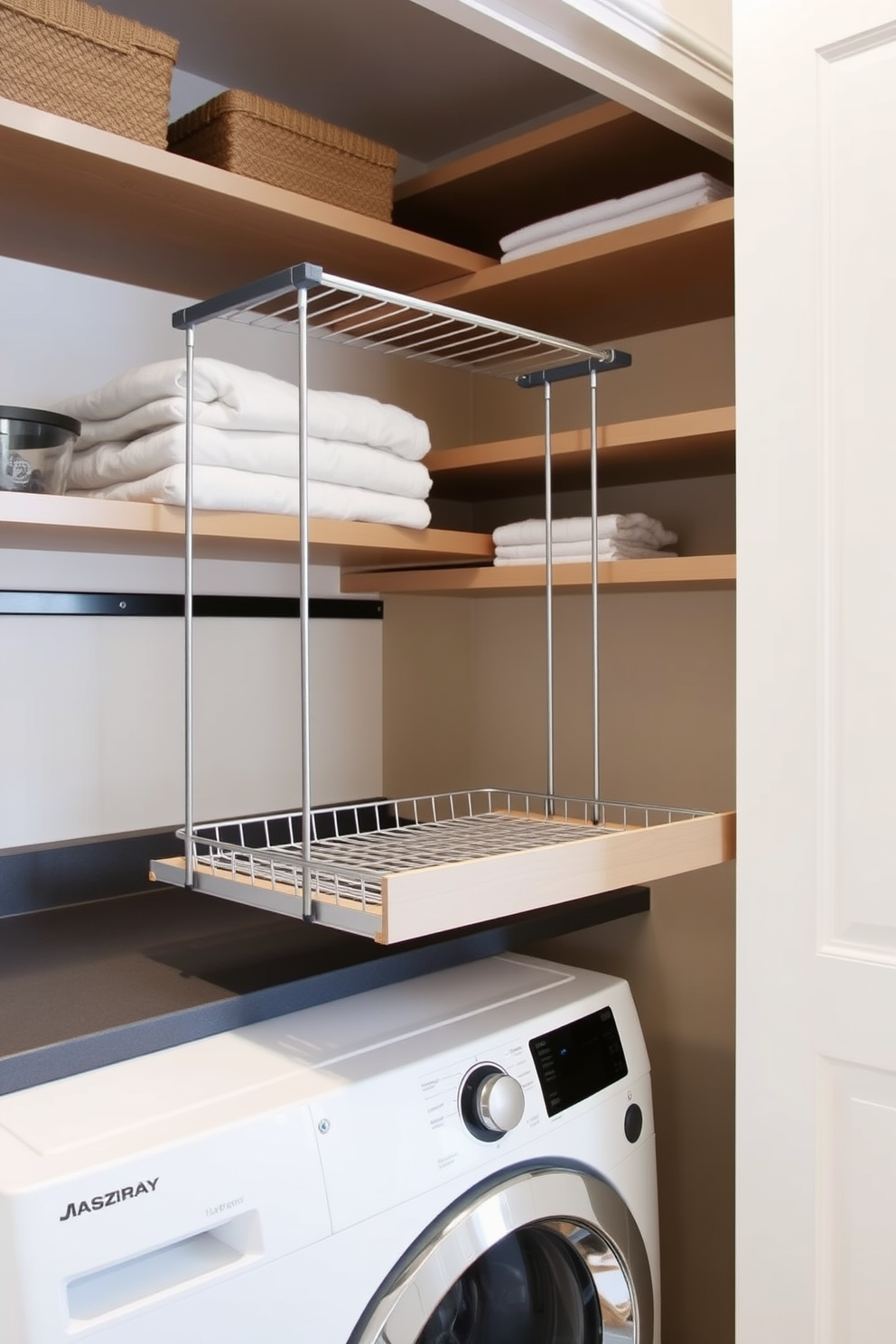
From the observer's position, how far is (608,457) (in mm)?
1663

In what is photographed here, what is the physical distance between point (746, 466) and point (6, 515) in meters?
0.78

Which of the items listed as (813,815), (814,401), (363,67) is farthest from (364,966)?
(363,67)

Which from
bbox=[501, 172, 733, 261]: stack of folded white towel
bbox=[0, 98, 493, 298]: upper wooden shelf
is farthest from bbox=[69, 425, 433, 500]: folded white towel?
bbox=[501, 172, 733, 261]: stack of folded white towel

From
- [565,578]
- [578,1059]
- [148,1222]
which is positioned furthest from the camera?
Result: [565,578]

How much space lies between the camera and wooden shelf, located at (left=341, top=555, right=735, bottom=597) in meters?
1.50

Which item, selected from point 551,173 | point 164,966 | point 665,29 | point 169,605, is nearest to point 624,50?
point 665,29

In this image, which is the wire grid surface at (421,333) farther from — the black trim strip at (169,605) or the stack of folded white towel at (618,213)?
the black trim strip at (169,605)

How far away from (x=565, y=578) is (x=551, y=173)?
2.14 feet

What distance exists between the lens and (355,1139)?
3.83ft

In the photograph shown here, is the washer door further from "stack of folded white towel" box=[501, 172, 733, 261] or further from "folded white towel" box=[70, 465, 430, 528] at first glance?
"stack of folded white towel" box=[501, 172, 733, 261]

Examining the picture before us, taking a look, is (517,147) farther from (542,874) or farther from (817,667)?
(542,874)

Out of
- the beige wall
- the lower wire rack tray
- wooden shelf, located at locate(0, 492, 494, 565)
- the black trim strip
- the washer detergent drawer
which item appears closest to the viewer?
the washer detergent drawer

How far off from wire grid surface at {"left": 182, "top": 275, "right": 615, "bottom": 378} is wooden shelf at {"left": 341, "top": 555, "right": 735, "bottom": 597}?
0.28 metres

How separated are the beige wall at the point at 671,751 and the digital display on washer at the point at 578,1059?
39 cm
